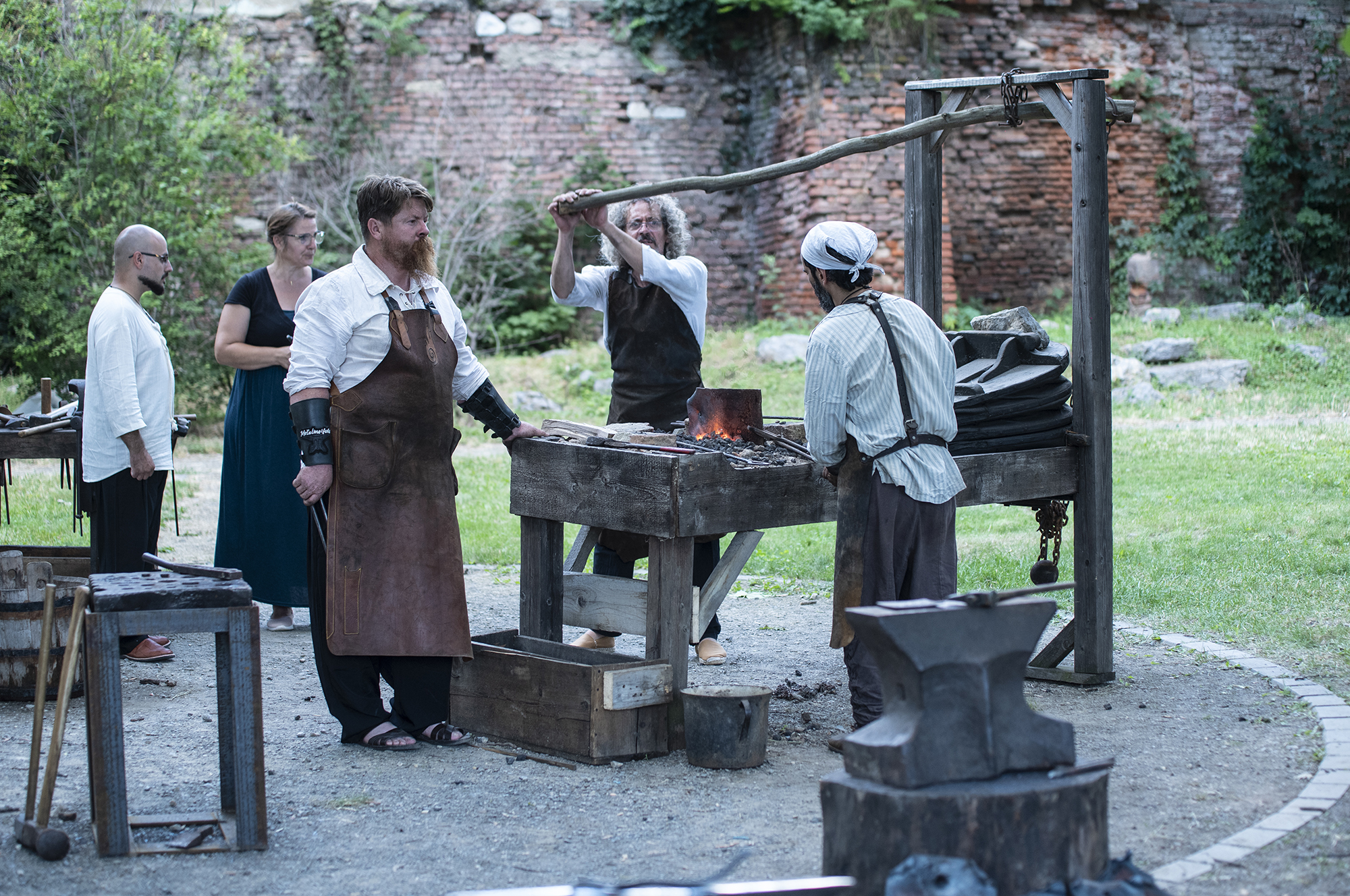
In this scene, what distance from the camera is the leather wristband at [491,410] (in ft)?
14.8

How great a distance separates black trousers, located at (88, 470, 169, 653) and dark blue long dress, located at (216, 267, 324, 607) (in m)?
0.39

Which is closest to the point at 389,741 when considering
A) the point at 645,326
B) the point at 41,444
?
the point at 645,326

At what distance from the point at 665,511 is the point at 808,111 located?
39.5 feet

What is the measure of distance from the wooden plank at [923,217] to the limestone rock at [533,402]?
26.8 feet

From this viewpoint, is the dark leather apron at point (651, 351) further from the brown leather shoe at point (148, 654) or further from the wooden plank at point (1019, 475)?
the brown leather shoe at point (148, 654)

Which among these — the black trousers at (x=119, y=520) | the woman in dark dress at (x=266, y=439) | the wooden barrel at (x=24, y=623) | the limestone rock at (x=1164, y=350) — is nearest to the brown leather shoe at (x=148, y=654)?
the black trousers at (x=119, y=520)

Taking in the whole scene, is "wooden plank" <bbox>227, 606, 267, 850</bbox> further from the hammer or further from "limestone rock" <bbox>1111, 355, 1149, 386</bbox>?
"limestone rock" <bbox>1111, 355, 1149, 386</bbox>

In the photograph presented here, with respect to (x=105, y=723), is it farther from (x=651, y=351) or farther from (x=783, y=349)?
(x=783, y=349)

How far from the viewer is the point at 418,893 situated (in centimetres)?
→ 301

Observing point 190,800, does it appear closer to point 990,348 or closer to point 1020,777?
point 1020,777

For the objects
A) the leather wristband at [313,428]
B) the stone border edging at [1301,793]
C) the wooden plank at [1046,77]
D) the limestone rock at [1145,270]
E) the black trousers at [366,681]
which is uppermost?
the limestone rock at [1145,270]

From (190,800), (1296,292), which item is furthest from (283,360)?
(1296,292)

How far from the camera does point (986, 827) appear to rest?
259 cm

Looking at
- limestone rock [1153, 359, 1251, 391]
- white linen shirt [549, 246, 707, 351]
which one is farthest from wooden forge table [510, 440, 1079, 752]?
limestone rock [1153, 359, 1251, 391]
